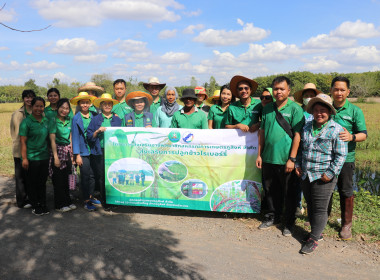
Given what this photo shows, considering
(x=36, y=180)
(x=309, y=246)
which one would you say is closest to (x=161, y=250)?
(x=309, y=246)

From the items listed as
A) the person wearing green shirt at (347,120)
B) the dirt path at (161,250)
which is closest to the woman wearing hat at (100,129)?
the dirt path at (161,250)

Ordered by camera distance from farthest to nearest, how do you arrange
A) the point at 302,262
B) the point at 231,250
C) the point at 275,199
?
the point at 275,199, the point at 231,250, the point at 302,262

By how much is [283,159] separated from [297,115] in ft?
2.06

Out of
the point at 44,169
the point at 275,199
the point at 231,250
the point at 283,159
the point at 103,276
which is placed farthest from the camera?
the point at 44,169

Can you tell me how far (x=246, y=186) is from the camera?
16.0 ft

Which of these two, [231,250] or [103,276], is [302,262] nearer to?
[231,250]

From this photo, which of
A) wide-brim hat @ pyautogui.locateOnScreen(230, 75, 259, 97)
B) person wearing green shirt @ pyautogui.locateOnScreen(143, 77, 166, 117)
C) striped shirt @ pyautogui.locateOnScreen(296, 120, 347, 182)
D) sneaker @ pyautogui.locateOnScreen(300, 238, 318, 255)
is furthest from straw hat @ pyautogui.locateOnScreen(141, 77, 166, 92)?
sneaker @ pyautogui.locateOnScreen(300, 238, 318, 255)

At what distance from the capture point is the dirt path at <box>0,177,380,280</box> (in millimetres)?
3387

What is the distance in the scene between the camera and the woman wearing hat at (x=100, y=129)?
16.7 feet

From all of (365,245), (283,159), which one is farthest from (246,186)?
(365,245)

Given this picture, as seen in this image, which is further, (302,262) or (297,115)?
(297,115)

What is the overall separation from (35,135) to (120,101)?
191cm

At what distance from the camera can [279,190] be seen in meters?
4.56

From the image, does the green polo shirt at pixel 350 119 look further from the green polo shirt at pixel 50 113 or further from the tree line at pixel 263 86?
the tree line at pixel 263 86
